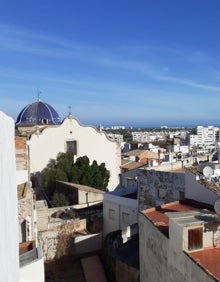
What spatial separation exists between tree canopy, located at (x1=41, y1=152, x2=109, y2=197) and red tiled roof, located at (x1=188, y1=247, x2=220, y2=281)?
A: 2729 cm

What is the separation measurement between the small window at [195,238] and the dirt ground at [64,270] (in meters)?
11.3

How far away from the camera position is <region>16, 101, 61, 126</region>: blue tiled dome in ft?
158

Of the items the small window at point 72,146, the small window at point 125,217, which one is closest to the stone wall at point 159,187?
the small window at point 125,217

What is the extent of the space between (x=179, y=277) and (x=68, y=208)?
64.6 feet

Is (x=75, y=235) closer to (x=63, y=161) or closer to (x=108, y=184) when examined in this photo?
(x=63, y=161)

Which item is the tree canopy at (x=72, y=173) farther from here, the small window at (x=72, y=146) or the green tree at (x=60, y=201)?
the green tree at (x=60, y=201)

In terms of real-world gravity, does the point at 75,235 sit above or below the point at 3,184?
below

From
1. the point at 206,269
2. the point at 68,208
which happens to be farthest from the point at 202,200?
the point at 68,208

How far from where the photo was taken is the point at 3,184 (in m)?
5.26

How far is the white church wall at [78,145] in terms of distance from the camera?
3959 centimetres

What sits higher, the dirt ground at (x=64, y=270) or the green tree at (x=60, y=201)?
the green tree at (x=60, y=201)

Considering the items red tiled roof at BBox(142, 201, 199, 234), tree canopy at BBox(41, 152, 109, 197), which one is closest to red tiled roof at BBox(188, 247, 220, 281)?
red tiled roof at BBox(142, 201, 199, 234)

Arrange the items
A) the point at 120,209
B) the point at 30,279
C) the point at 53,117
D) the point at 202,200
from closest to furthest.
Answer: the point at 30,279 < the point at 202,200 < the point at 120,209 < the point at 53,117

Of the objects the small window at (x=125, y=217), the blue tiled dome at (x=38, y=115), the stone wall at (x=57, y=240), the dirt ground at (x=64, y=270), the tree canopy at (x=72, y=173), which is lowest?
the dirt ground at (x=64, y=270)
